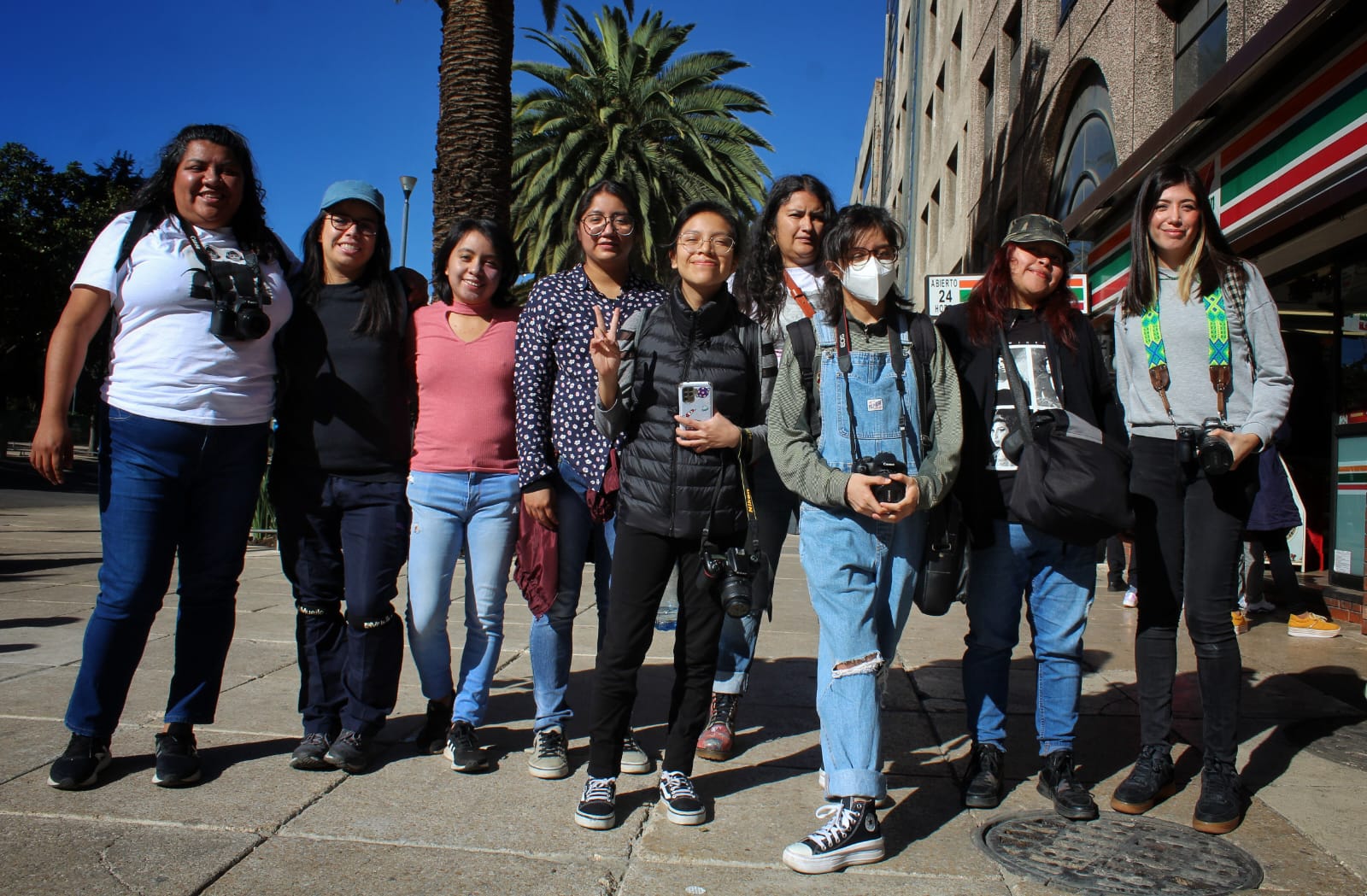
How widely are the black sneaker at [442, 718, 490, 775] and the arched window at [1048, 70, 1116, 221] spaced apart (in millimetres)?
10953

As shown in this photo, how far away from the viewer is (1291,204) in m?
6.52

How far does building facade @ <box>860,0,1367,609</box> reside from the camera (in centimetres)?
627

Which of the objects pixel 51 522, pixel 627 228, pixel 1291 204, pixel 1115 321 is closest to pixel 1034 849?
pixel 1115 321

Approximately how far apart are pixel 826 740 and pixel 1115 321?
1.86 meters

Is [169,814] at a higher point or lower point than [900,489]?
lower

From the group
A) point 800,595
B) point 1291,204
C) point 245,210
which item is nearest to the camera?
point 245,210

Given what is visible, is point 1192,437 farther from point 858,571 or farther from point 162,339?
point 162,339

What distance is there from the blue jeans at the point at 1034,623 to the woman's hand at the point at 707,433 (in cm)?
95

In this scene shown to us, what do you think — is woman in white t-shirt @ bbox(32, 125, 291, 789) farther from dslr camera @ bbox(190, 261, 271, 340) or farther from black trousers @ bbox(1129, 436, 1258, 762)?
black trousers @ bbox(1129, 436, 1258, 762)

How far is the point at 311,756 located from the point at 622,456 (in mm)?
1448

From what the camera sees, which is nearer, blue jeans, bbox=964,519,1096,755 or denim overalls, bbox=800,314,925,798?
denim overalls, bbox=800,314,925,798

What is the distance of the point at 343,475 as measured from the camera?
3615 mm

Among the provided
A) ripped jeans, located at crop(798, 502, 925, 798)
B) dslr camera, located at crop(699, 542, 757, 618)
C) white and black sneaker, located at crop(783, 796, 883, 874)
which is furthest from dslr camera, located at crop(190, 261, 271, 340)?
white and black sneaker, located at crop(783, 796, 883, 874)

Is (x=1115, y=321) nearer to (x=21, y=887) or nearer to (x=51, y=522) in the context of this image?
(x=21, y=887)
